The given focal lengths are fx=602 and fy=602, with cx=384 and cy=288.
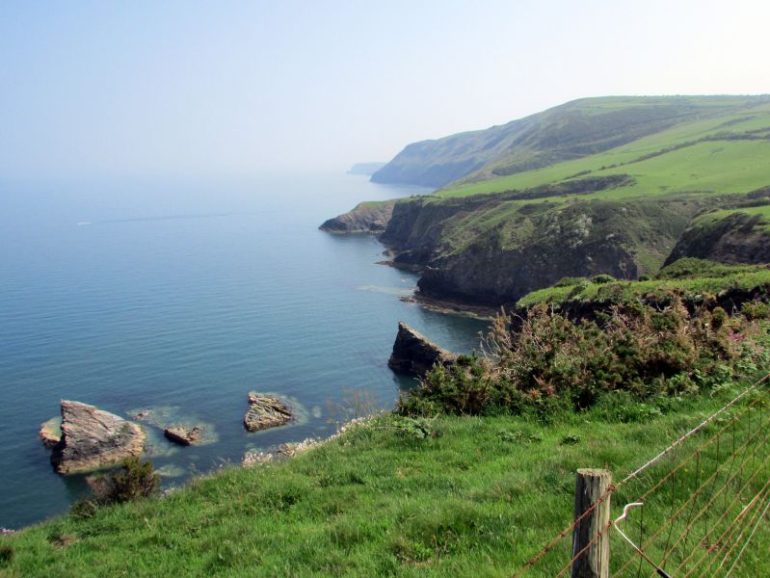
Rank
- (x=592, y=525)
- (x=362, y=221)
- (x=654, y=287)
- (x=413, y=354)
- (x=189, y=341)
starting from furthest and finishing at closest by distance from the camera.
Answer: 1. (x=362, y=221)
2. (x=189, y=341)
3. (x=413, y=354)
4. (x=654, y=287)
5. (x=592, y=525)

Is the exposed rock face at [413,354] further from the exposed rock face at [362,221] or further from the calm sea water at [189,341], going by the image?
the exposed rock face at [362,221]

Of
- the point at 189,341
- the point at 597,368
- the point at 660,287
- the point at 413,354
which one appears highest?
the point at 597,368

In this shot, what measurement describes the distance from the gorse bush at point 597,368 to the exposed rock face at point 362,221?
504 ft

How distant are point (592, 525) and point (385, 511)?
572 centimetres

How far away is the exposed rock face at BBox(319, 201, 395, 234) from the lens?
563 ft

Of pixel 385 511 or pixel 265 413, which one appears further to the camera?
pixel 265 413

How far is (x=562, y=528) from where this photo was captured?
8.05 m

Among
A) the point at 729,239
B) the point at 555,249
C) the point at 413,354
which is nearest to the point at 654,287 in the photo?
the point at 413,354

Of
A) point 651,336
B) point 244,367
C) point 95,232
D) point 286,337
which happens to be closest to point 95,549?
point 651,336

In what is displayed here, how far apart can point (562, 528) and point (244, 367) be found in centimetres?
5244

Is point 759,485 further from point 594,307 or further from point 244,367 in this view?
point 244,367

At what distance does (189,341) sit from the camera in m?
65.4

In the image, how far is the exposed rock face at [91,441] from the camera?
38.2 meters

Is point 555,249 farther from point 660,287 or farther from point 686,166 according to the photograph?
point 686,166
